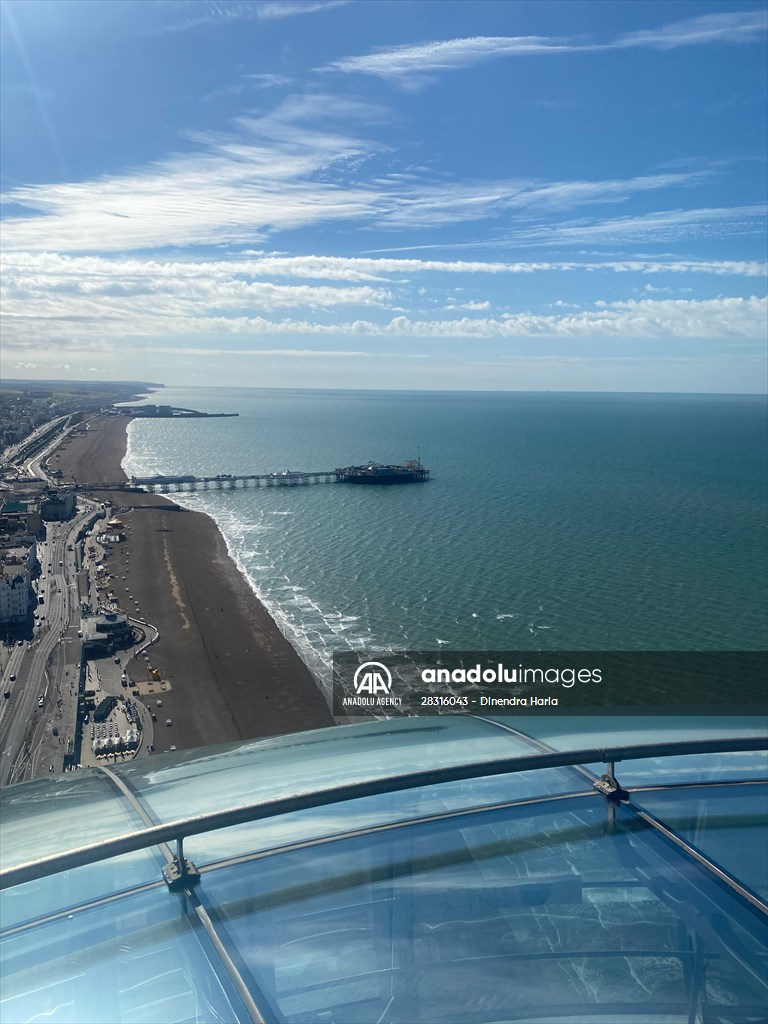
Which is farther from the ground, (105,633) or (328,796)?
(328,796)

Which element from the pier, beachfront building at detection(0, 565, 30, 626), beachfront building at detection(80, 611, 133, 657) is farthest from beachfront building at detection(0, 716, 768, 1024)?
the pier

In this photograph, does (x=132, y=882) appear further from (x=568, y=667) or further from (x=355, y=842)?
(x=568, y=667)

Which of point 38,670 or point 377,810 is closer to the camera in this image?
point 377,810

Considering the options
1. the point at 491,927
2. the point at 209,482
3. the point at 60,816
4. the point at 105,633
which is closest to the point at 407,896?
the point at 491,927

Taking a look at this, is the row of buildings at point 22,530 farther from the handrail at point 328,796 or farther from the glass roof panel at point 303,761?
→ the handrail at point 328,796

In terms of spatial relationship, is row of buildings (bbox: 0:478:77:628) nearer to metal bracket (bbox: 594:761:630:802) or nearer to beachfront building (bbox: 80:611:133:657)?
beachfront building (bbox: 80:611:133:657)

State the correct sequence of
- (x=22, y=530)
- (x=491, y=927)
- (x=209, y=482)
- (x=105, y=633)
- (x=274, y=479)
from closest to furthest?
(x=491, y=927), (x=105, y=633), (x=22, y=530), (x=274, y=479), (x=209, y=482)

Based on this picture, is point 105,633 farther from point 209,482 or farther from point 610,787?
point 209,482

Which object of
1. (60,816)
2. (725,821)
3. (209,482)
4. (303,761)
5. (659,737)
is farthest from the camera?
(209,482)
